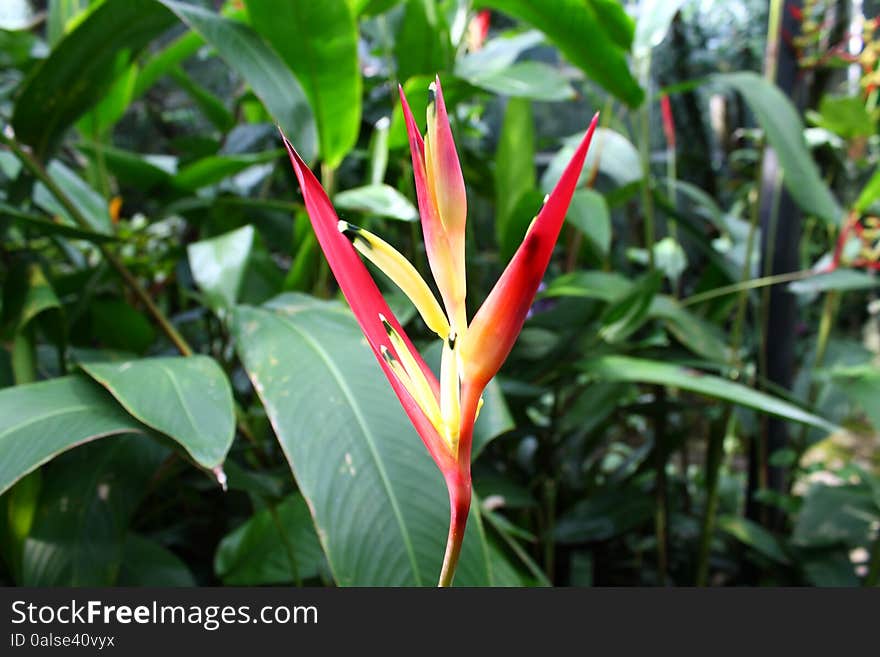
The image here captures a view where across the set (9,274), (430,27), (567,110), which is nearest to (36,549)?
(9,274)

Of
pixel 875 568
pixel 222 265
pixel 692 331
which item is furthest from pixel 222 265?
pixel 875 568

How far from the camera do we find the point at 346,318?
487 mm

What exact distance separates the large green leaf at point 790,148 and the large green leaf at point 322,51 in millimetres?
362

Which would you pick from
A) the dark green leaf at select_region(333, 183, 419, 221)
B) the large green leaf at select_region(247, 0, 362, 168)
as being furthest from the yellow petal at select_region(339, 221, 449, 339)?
the large green leaf at select_region(247, 0, 362, 168)

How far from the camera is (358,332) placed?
46 centimetres

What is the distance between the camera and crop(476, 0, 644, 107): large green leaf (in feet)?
1.90

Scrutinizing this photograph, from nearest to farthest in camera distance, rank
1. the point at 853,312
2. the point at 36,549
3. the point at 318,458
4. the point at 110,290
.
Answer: the point at 318,458, the point at 36,549, the point at 110,290, the point at 853,312

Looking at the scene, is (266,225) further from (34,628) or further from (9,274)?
(34,628)

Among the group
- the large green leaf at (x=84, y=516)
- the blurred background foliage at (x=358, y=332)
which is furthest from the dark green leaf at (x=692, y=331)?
the large green leaf at (x=84, y=516)

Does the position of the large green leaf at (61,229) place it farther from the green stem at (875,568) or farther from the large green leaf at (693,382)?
the green stem at (875,568)

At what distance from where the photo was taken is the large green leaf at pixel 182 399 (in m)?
0.34

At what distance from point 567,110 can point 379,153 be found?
1672 mm

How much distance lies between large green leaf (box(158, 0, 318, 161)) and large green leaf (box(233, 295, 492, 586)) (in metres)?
0.18

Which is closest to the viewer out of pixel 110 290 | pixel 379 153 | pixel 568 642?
pixel 568 642
